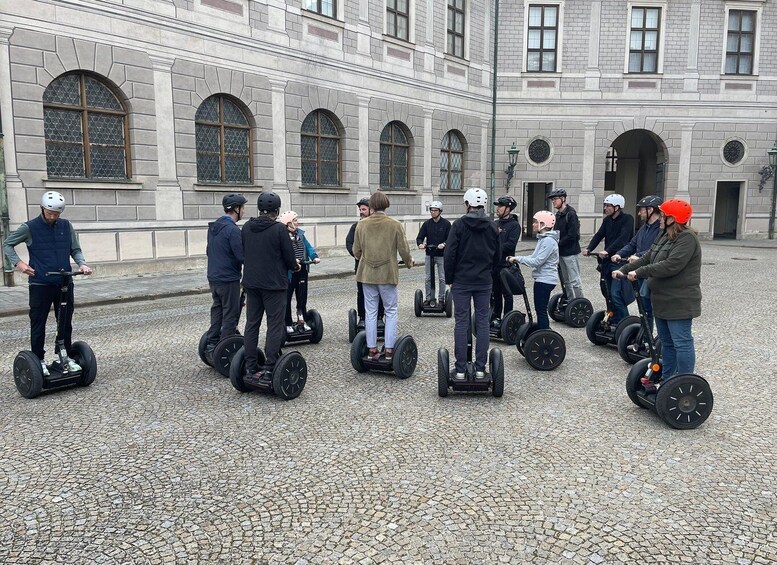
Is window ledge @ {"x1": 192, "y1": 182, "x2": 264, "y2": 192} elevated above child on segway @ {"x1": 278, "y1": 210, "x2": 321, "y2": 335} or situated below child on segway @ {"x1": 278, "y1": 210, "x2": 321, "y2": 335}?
above

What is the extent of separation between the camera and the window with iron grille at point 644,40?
25.7 meters

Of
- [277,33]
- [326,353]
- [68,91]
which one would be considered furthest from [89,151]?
[326,353]

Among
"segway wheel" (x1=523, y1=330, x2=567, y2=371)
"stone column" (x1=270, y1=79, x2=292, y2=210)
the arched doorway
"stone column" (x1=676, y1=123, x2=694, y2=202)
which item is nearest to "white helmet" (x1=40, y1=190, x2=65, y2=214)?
"segway wheel" (x1=523, y1=330, x2=567, y2=371)

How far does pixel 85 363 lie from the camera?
20.3 ft

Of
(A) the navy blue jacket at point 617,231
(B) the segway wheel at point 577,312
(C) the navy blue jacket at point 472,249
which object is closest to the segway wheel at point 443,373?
(C) the navy blue jacket at point 472,249

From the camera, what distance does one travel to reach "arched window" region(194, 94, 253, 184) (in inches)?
627

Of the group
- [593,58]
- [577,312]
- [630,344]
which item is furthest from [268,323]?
[593,58]

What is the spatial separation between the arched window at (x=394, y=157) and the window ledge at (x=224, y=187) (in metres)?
5.35

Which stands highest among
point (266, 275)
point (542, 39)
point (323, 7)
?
point (542, 39)

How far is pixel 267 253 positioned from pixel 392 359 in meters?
1.74

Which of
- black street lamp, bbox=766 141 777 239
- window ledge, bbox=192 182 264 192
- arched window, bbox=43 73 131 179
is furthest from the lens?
black street lamp, bbox=766 141 777 239

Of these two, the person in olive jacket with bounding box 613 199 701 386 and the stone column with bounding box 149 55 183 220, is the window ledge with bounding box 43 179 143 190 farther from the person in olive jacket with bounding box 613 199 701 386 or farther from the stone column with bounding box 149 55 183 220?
the person in olive jacket with bounding box 613 199 701 386

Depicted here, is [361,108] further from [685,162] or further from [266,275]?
[266,275]

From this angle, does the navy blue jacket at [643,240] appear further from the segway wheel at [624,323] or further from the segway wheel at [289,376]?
the segway wheel at [289,376]
